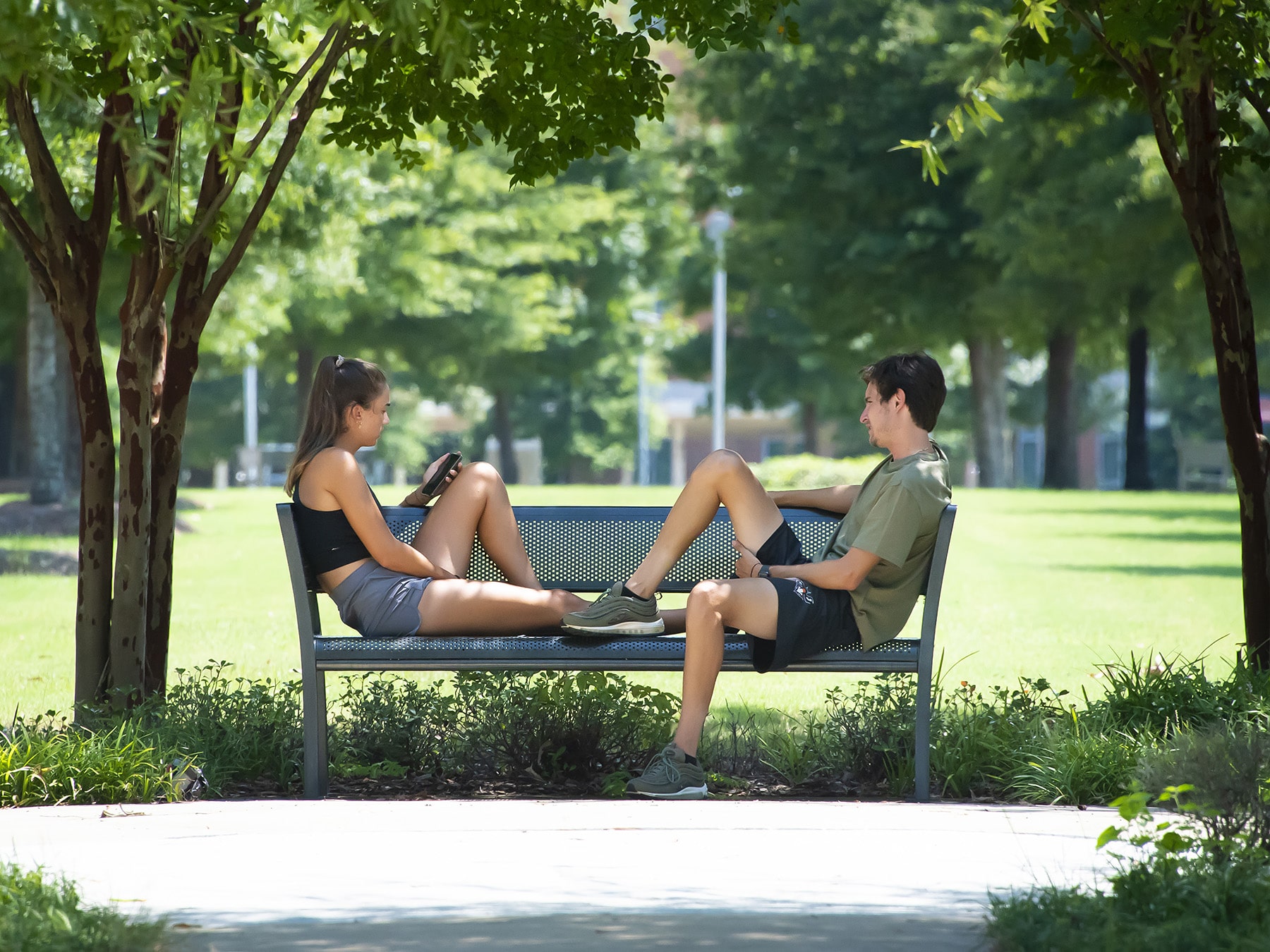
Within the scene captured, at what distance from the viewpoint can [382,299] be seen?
3094cm

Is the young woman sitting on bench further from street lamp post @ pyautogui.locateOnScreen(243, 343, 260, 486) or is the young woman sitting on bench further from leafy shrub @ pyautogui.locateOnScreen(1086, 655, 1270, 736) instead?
street lamp post @ pyautogui.locateOnScreen(243, 343, 260, 486)

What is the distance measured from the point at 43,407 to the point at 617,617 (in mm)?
15783

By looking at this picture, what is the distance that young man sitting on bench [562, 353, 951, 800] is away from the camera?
533 cm

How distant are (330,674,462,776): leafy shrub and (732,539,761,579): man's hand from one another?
46.7 inches

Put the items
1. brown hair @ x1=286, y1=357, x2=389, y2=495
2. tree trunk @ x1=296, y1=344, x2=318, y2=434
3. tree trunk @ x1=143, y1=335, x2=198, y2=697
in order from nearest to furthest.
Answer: brown hair @ x1=286, y1=357, x2=389, y2=495, tree trunk @ x1=143, y1=335, x2=198, y2=697, tree trunk @ x1=296, y1=344, x2=318, y2=434

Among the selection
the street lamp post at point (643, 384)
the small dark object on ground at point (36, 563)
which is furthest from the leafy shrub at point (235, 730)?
the street lamp post at point (643, 384)

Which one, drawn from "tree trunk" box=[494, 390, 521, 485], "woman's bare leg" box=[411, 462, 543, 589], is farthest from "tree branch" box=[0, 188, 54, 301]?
"tree trunk" box=[494, 390, 521, 485]

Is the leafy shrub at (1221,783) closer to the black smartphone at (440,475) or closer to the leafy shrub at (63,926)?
the leafy shrub at (63,926)

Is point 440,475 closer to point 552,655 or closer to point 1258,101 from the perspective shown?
point 552,655

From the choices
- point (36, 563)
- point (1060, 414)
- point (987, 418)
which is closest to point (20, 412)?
point (36, 563)

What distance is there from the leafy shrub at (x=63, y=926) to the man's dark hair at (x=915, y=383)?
3228mm

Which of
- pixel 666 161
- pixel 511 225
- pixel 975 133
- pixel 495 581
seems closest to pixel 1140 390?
pixel 975 133

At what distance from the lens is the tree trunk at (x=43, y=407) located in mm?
19031

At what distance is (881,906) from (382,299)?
2806 centimetres
